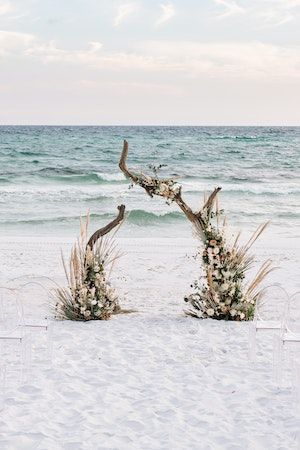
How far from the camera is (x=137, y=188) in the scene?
86.6 ft

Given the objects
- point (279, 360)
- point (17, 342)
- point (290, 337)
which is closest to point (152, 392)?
point (279, 360)

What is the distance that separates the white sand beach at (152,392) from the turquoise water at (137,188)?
11.2 m

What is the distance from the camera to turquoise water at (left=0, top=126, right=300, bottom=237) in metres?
21.1

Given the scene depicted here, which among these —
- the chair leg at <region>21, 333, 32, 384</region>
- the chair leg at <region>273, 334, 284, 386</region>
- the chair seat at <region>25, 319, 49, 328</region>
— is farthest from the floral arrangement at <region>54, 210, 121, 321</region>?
the chair leg at <region>273, 334, 284, 386</region>

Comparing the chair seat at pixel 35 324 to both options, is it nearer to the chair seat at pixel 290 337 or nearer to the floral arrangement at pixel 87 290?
the floral arrangement at pixel 87 290

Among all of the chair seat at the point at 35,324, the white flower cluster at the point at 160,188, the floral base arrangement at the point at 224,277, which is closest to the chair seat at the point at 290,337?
the floral base arrangement at the point at 224,277

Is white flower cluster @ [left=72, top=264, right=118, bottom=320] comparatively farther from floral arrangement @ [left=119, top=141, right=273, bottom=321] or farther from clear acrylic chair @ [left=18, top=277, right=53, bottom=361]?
floral arrangement @ [left=119, top=141, right=273, bottom=321]

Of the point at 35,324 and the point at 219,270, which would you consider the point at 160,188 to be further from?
the point at 35,324

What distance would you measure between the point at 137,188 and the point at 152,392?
20368 mm

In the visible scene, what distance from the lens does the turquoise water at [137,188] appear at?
830 inches

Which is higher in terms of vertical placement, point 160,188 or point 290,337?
point 160,188

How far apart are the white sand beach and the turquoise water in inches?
442
